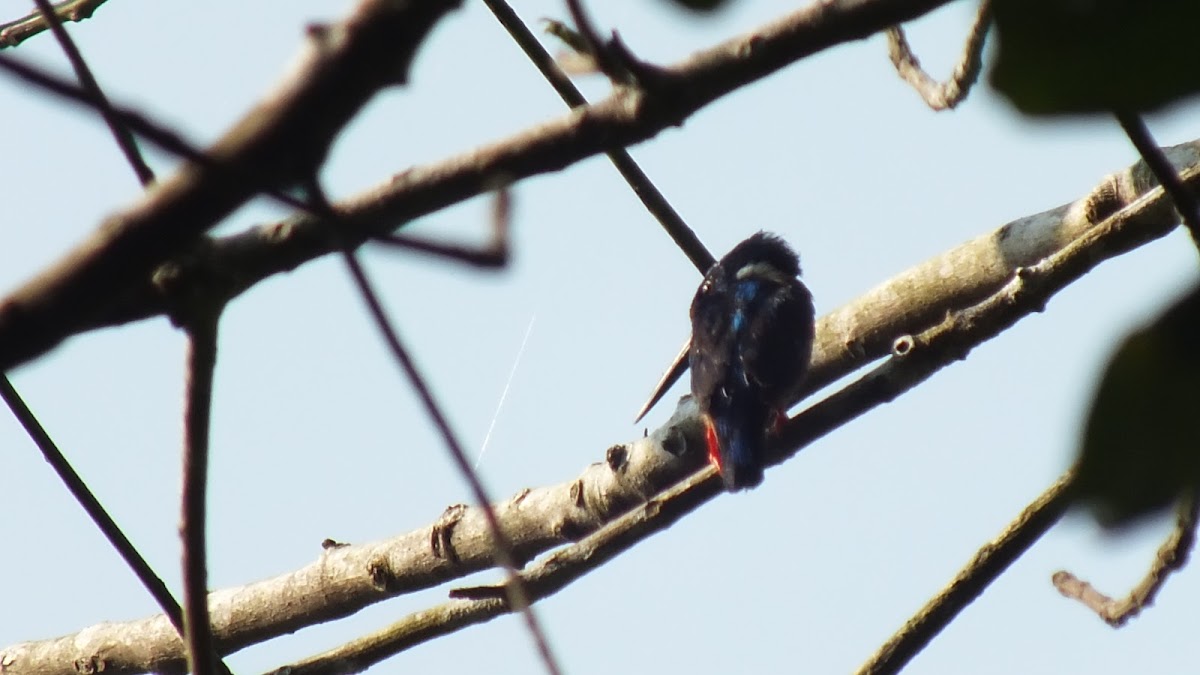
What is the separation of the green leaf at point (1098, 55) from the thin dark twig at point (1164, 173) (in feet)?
0.09

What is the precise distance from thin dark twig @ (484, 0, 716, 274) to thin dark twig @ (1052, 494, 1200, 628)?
139cm

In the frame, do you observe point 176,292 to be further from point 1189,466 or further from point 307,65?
point 1189,466

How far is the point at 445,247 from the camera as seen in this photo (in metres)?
1.12

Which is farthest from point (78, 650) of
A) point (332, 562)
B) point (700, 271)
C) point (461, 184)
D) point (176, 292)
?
point (461, 184)

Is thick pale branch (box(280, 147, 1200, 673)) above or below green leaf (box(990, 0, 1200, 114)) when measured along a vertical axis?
above

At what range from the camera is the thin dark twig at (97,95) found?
3.02 feet

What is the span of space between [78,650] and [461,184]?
350 centimetres

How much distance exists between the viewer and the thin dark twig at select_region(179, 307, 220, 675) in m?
1.33

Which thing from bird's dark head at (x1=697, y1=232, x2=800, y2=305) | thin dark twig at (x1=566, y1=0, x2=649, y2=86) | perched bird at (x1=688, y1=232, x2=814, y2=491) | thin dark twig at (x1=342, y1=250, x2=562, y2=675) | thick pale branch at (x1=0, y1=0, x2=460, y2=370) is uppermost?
bird's dark head at (x1=697, y1=232, x2=800, y2=305)

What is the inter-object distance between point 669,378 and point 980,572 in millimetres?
3030

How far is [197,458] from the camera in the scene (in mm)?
1394

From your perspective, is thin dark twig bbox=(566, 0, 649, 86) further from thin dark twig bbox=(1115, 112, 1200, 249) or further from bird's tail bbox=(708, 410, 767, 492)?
bird's tail bbox=(708, 410, 767, 492)

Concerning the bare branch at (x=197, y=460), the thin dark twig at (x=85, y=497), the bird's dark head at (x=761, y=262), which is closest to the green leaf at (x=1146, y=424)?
the bare branch at (x=197, y=460)

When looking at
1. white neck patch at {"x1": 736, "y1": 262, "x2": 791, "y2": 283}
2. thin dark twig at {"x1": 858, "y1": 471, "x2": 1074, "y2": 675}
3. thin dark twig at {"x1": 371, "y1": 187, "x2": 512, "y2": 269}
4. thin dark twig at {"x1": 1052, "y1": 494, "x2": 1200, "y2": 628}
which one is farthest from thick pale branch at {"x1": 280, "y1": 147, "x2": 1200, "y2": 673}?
white neck patch at {"x1": 736, "y1": 262, "x2": 791, "y2": 283}
